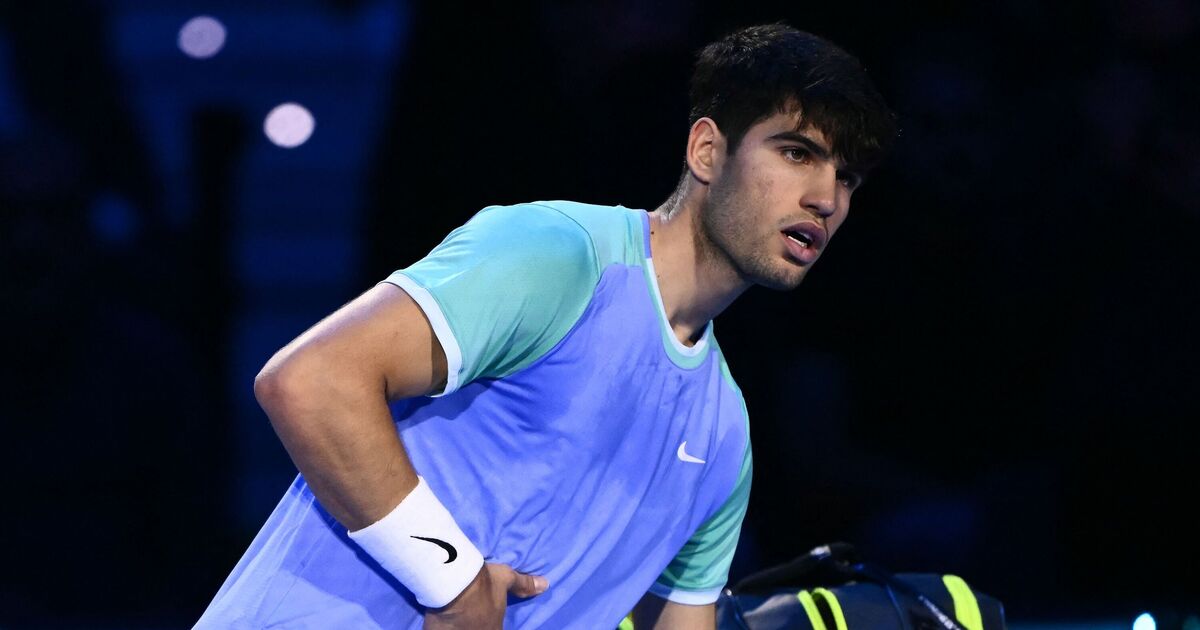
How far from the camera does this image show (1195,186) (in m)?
3.97

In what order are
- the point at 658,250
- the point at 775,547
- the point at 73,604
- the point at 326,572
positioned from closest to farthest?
the point at 326,572 < the point at 658,250 < the point at 73,604 < the point at 775,547

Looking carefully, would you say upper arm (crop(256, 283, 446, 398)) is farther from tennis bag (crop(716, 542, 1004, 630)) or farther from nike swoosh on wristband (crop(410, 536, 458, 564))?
tennis bag (crop(716, 542, 1004, 630))

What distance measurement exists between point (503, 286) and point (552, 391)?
0.21 meters

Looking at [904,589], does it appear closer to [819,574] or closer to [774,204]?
[819,574]

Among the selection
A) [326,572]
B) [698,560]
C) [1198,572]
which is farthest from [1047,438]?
[326,572]

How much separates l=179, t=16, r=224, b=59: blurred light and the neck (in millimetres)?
2064

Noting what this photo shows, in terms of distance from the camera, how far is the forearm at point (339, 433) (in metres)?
1.56

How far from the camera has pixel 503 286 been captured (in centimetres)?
167

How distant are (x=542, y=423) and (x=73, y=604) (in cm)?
222

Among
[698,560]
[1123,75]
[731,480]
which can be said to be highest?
[1123,75]

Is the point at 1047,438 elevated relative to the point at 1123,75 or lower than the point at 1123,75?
lower

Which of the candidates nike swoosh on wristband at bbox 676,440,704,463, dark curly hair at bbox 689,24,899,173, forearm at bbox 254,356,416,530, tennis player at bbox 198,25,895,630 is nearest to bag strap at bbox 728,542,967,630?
tennis player at bbox 198,25,895,630

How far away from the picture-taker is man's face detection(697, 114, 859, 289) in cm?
194

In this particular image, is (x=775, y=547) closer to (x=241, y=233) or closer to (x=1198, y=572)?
(x=1198, y=572)
